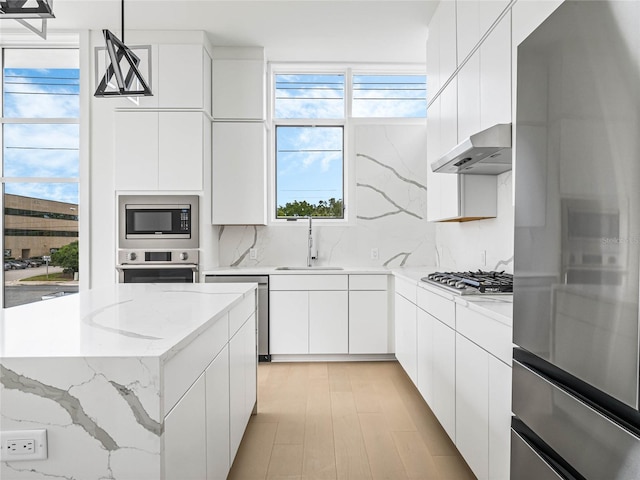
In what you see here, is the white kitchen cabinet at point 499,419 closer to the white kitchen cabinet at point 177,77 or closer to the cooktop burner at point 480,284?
the cooktop burner at point 480,284

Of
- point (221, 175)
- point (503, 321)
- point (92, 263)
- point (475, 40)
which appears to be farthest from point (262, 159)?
point (503, 321)

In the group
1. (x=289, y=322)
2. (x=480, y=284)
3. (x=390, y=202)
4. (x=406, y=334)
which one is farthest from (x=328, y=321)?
(x=480, y=284)

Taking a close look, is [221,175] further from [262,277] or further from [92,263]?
[92,263]

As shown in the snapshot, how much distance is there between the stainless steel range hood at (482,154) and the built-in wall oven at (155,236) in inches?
86.9

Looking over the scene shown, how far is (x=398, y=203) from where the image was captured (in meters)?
4.49

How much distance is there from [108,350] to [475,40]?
249 cm

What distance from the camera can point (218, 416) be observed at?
5.59ft

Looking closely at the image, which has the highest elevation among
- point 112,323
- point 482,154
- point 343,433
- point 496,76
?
point 496,76

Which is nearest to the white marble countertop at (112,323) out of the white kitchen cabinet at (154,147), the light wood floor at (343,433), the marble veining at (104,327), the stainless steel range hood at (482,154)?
the marble veining at (104,327)

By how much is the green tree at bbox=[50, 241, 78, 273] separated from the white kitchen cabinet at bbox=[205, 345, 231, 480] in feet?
9.47

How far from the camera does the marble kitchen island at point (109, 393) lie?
1008mm

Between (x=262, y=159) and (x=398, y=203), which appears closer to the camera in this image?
(x=262, y=159)

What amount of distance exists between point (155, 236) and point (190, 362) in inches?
108

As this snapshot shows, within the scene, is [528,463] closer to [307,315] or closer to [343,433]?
[343,433]
